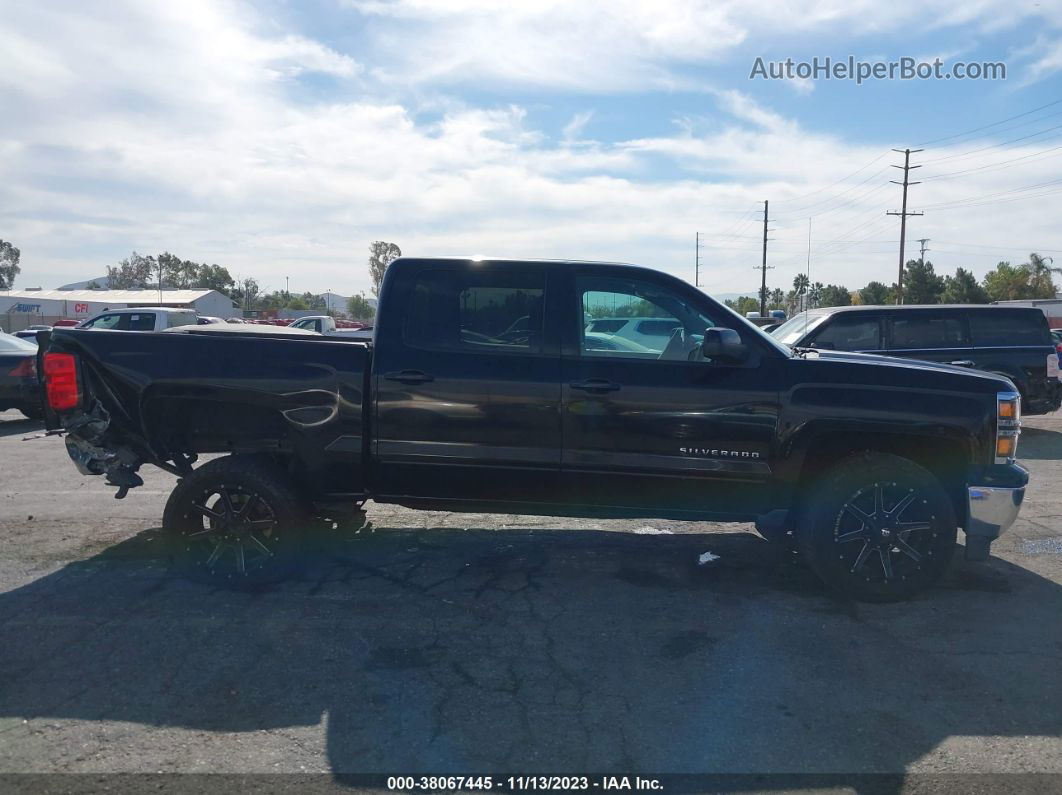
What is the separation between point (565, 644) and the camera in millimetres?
4301

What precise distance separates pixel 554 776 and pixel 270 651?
176 centimetres

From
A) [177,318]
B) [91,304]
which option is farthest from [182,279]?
[177,318]

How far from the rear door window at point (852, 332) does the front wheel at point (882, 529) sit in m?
6.22

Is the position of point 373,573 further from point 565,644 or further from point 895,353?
point 895,353

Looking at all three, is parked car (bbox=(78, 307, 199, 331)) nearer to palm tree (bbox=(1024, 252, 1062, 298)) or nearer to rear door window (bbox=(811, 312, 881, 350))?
rear door window (bbox=(811, 312, 881, 350))

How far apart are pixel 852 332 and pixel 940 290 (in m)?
61.2

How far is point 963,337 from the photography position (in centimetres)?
1103

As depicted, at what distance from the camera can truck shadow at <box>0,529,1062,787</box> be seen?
3.38 metres

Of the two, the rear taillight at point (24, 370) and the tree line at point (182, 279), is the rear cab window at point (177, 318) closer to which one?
the rear taillight at point (24, 370)

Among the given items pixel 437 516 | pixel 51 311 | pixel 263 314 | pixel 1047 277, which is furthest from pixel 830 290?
pixel 437 516

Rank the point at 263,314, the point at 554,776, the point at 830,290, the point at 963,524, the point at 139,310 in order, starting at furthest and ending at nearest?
1. the point at 830,290
2. the point at 263,314
3. the point at 139,310
4. the point at 963,524
5. the point at 554,776

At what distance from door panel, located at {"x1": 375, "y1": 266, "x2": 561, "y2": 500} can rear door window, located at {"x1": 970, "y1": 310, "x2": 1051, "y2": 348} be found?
8377mm

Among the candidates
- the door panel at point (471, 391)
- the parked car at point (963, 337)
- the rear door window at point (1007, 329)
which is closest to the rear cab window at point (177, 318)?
the parked car at point (963, 337)

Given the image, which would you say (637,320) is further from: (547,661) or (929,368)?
(547,661)
